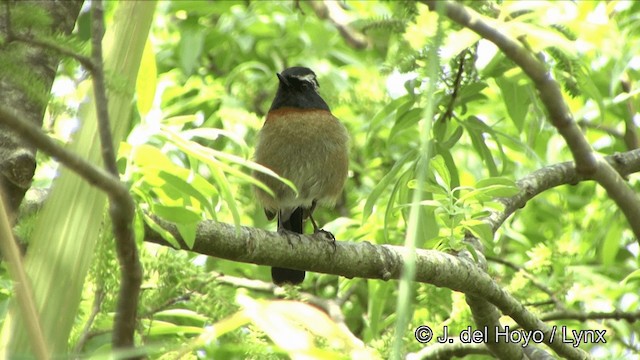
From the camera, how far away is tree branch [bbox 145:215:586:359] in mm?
3107

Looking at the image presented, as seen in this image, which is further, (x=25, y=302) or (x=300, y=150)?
(x=300, y=150)

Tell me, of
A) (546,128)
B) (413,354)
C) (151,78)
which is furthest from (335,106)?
(151,78)

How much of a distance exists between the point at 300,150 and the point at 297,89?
44cm

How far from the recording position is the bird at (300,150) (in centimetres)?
524

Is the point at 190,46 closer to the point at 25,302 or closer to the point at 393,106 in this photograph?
the point at 393,106

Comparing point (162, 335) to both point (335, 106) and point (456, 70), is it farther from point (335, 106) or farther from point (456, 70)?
point (335, 106)

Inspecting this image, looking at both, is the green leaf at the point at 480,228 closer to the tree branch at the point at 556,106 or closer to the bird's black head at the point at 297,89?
the tree branch at the point at 556,106

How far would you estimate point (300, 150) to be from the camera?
527cm

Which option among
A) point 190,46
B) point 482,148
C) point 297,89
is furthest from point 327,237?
point 190,46

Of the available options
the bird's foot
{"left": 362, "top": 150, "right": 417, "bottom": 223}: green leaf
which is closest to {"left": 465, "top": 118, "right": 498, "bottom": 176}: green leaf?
{"left": 362, "top": 150, "right": 417, "bottom": 223}: green leaf

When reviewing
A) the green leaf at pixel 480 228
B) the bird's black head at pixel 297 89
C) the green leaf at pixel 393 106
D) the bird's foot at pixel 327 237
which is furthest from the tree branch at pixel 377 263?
the bird's black head at pixel 297 89

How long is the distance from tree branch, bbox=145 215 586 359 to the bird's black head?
6.69 ft

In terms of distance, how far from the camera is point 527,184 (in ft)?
13.5

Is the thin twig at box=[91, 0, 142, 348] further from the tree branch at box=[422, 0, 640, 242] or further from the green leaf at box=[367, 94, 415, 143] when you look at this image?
the green leaf at box=[367, 94, 415, 143]
